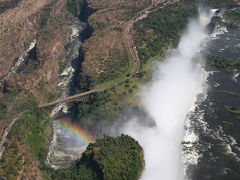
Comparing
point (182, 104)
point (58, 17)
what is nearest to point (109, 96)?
point (182, 104)

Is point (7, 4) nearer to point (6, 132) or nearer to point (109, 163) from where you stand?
point (6, 132)

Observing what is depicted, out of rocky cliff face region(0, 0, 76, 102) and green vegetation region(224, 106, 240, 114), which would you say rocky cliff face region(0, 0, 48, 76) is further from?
green vegetation region(224, 106, 240, 114)

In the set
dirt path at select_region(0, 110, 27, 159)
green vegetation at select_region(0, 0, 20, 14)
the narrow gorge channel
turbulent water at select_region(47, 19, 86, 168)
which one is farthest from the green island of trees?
green vegetation at select_region(0, 0, 20, 14)

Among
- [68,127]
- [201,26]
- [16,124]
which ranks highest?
[16,124]

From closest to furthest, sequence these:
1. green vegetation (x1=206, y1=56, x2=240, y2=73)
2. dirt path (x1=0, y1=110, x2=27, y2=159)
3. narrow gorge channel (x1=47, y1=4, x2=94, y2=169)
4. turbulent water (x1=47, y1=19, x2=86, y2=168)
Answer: dirt path (x1=0, y1=110, x2=27, y2=159) → turbulent water (x1=47, y1=19, x2=86, y2=168) → narrow gorge channel (x1=47, y1=4, x2=94, y2=169) → green vegetation (x1=206, y1=56, x2=240, y2=73)

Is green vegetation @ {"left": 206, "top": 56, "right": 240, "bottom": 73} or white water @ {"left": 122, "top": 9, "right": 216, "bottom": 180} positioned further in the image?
green vegetation @ {"left": 206, "top": 56, "right": 240, "bottom": 73}

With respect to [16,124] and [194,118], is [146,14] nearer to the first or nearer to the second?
[194,118]

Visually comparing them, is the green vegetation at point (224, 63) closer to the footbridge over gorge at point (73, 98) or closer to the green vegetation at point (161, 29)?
the green vegetation at point (161, 29)

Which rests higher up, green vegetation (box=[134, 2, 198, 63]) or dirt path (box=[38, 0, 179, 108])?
dirt path (box=[38, 0, 179, 108])
